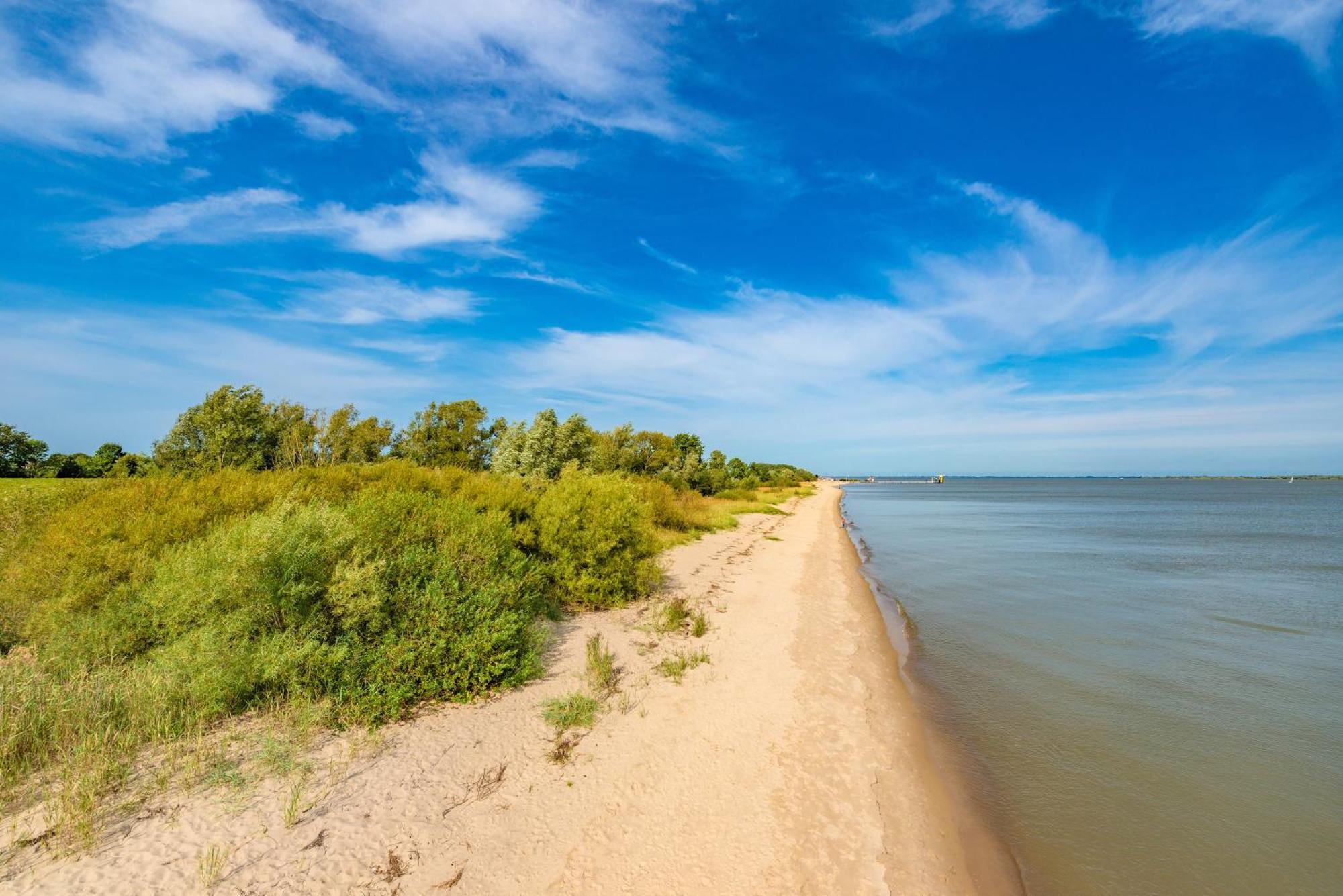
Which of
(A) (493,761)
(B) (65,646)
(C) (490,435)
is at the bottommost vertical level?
(A) (493,761)

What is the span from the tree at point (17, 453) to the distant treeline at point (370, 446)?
0.04 metres

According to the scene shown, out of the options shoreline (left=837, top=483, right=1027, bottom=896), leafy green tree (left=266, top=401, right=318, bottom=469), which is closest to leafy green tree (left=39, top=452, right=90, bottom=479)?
leafy green tree (left=266, top=401, right=318, bottom=469)

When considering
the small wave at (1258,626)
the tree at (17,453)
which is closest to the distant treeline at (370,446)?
the tree at (17,453)

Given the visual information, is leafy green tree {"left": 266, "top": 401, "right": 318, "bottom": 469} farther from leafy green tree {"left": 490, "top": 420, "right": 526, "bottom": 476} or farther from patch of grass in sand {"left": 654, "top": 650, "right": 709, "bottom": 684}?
patch of grass in sand {"left": 654, "top": 650, "right": 709, "bottom": 684}

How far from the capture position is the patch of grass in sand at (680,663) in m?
8.47

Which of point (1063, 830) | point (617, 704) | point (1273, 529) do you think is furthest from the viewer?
point (1273, 529)

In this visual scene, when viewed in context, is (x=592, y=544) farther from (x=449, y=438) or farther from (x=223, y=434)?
(x=449, y=438)

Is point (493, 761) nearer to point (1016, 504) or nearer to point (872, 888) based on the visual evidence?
point (872, 888)

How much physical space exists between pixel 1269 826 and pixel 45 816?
37.1ft

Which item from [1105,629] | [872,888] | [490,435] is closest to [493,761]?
[872,888]

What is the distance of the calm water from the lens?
5219 millimetres

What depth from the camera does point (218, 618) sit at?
6.41m

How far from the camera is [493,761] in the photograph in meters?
5.75

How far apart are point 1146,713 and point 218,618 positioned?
514 inches
